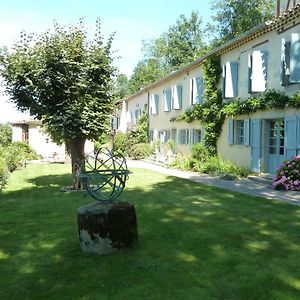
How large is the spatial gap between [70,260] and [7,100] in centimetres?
824

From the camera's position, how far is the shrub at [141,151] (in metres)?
29.3

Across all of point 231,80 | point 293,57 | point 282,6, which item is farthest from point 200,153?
point 293,57

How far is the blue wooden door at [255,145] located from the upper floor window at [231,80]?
198cm

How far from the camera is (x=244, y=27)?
139 feet

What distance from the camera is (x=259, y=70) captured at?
49.9 ft

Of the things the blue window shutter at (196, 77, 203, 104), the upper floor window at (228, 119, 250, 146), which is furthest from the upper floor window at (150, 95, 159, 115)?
the upper floor window at (228, 119, 250, 146)

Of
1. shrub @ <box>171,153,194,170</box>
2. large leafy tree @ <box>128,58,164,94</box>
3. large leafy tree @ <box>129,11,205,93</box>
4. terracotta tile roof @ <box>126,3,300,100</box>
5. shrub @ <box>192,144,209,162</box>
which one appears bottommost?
shrub @ <box>171,153,194,170</box>

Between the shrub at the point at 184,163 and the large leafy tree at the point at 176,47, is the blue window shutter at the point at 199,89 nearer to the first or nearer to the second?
the shrub at the point at 184,163

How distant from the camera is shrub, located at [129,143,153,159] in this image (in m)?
29.3

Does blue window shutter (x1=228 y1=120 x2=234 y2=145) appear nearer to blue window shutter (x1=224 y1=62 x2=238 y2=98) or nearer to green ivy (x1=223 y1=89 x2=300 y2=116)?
green ivy (x1=223 y1=89 x2=300 y2=116)

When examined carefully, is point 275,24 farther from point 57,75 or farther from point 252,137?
point 57,75

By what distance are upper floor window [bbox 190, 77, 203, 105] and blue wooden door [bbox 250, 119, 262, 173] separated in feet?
18.5

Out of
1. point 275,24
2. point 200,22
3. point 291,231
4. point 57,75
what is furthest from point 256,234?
point 200,22

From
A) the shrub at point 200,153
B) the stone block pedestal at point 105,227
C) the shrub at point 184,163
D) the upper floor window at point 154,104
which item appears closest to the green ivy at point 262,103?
the shrub at point 200,153
